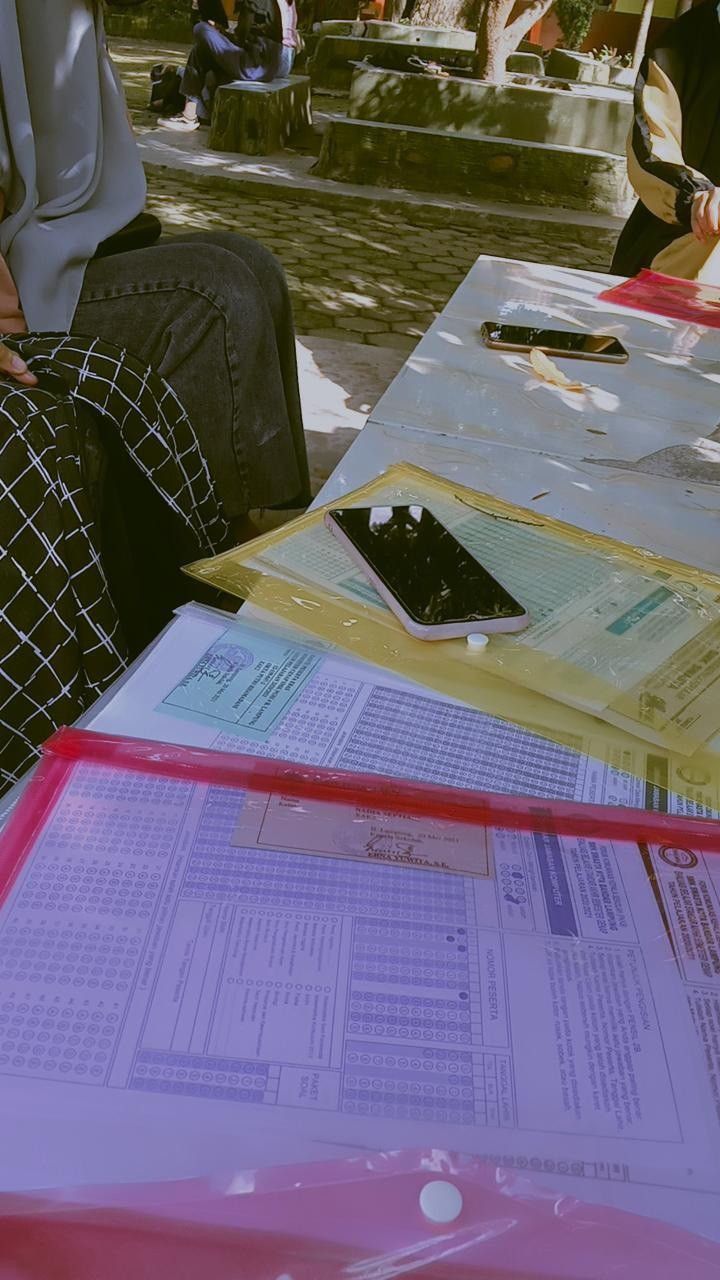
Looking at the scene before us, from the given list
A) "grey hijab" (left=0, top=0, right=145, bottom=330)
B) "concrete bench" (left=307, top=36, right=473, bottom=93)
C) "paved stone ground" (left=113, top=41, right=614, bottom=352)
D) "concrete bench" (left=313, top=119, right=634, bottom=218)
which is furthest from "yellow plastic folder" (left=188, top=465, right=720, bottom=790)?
"concrete bench" (left=307, top=36, right=473, bottom=93)

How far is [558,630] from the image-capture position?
1022mm

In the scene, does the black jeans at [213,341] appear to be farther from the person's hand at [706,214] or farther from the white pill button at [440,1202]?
the white pill button at [440,1202]

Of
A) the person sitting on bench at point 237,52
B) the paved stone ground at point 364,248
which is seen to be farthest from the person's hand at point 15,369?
the person sitting on bench at point 237,52

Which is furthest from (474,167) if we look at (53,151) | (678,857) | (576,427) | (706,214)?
(678,857)

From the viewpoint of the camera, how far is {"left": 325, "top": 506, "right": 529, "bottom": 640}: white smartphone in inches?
39.2

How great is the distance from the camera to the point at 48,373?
172 centimetres

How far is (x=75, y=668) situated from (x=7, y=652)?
0.13 m

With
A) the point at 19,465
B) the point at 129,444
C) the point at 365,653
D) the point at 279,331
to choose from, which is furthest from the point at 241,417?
the point at 365,653

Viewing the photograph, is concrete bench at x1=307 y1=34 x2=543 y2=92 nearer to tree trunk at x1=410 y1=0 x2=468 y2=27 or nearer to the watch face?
tree trunk at x1=410 y1=0 x2=468 y2=27

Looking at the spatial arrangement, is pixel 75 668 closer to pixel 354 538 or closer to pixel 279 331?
pixel 354 538

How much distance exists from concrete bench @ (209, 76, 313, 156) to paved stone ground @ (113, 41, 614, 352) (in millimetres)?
968

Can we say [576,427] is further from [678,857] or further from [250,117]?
[250,117]

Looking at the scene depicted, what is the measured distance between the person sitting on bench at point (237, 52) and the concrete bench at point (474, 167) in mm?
1674

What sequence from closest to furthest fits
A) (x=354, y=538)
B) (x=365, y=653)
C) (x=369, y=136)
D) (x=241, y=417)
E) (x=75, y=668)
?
(x=365, y=653)
(x=354, y=538)
(x=75, y=668)
(x=241, y=417)
(x=369, y=136)
